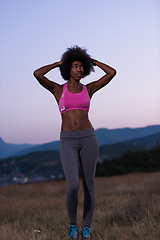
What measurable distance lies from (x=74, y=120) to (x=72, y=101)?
0.25 m

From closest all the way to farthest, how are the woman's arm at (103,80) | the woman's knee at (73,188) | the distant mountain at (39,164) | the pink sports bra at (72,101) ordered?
the woman's knee at (73,188), the pink sports bra at (72,101), the woman's arm at (103,80), the distant mountain at (39,164)

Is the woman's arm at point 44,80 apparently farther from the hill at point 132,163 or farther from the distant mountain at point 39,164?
the distant mountain at point 39,164

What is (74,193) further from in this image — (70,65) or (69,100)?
(70,65)

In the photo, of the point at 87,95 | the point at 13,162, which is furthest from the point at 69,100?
the point at 13,162

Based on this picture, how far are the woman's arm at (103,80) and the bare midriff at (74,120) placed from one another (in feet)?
1.52

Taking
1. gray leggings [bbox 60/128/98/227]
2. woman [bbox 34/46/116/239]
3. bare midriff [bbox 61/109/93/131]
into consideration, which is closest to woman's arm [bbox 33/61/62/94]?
woman [bbox 34/46/116/239]

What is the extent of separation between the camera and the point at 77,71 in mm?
4398

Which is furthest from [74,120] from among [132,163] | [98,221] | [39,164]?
[39,164]

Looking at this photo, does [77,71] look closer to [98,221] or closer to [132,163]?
[98,221]

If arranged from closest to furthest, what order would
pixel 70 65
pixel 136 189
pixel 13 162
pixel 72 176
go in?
pixel 72 176, pixel 70 65, pixel 136 189, pixel 13 162

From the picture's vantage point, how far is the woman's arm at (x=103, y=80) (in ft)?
14.7

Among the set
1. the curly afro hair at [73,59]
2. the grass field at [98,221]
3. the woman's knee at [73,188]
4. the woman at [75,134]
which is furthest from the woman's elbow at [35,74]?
the grass field at [98,221]

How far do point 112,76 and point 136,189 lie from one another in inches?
264

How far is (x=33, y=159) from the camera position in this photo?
8569cm
